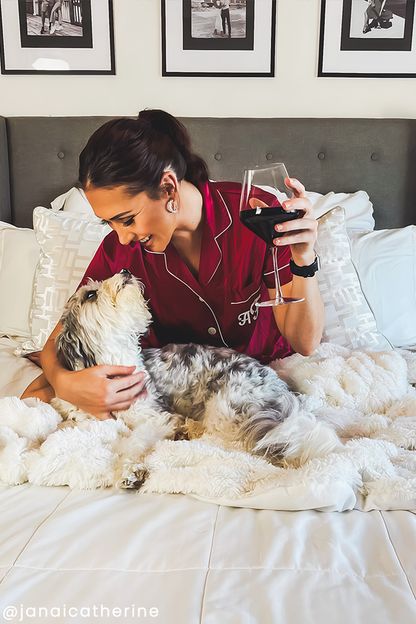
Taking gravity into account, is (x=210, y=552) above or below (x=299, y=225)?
below

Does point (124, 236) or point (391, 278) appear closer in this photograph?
point (124, 236)

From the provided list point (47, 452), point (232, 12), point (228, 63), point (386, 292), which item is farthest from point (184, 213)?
point (232, 12)

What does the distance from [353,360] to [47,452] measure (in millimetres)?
997

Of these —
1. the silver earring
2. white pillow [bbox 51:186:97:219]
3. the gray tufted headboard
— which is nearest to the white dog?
the silver earring

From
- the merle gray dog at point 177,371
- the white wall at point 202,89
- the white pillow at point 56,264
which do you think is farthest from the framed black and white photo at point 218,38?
the merle gray dog at point 177,371

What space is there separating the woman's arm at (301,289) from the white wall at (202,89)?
5.11 feet

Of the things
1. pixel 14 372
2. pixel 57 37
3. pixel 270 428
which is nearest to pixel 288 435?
pixel 270 428

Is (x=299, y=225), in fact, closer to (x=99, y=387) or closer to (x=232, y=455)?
(x=232, y=455)

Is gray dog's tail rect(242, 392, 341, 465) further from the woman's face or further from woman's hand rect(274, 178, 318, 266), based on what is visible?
the woman's face

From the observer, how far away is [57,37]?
8.44 feet

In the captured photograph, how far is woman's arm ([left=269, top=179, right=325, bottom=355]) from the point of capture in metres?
1.07

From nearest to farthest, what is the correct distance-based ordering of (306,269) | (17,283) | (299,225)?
(299,225) < (306,269) < (17,283)

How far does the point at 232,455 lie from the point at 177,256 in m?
0.76

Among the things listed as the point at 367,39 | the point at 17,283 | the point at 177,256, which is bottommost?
the point at 17,283
